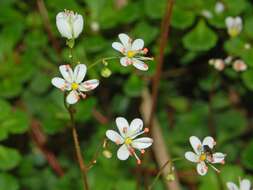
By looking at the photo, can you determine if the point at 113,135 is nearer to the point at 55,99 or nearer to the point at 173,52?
the point at 55,99

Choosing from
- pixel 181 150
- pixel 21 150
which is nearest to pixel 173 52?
pixel 181 150

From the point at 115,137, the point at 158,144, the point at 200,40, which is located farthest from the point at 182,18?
the point at 115,137

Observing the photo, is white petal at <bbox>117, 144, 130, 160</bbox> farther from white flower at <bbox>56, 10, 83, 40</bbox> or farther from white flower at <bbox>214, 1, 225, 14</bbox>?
white flower at <bbox>214, 1, 225, 14</bbox>

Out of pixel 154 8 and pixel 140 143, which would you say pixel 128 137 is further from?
pixel 154 8

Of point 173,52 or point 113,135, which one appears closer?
point 113,135

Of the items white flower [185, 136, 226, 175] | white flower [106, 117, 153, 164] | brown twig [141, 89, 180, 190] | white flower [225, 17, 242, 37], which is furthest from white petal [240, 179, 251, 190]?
white flower [225, 17, 242, 37]

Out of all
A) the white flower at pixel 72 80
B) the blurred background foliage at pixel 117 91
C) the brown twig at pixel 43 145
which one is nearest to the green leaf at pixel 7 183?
the blurred background foliage at pixel 117 91

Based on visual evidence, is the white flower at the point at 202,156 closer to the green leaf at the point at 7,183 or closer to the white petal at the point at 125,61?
the white petal at the point at 125,61

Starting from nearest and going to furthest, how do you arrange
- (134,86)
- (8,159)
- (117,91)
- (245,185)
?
(245,185) → (8,159) → (134,86) → (117,91)
